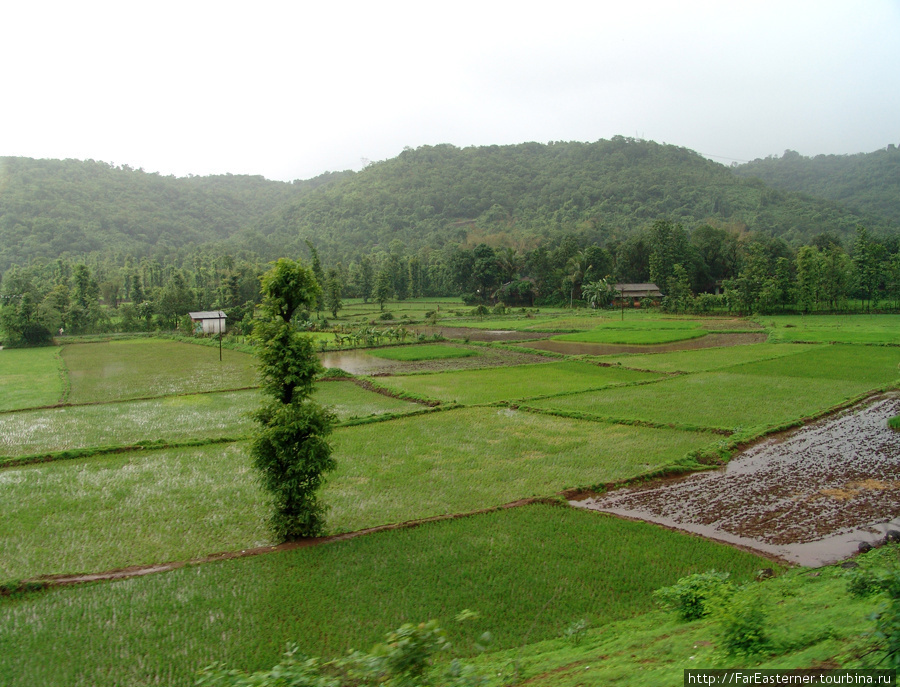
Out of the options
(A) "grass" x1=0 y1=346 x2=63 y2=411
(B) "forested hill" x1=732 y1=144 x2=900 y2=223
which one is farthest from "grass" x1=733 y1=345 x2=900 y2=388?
(B) "forested hill" x1=732 y1=144 x2=900 y2=223

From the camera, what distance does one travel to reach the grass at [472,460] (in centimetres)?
1121

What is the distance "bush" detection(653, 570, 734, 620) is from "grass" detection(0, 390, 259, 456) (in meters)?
12.4

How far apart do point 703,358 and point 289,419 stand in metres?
25.4

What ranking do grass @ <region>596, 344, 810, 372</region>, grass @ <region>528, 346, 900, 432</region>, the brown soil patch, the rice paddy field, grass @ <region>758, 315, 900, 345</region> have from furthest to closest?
grass @ <region>758, 315, 900, 345</region>, grass @ <region>596, 344, 810, 372</region>, grass @ <region>528, 346, 900, 432</region>, the brown soil patch, the rice paddy field

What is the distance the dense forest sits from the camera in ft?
171

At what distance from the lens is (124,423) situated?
17844mm

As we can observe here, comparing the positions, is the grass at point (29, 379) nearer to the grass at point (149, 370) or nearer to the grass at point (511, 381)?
the grass at point (149, 370)

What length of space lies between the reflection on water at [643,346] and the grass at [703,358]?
1814 mm

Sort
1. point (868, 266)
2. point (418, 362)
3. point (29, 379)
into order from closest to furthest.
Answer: point (29, 379) < point (418, 362) < point (868, 266)

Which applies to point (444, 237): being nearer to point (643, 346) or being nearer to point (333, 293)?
point (333, 293)

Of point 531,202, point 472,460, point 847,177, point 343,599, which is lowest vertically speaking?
point 343,599

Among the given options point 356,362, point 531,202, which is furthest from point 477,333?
point 531,202

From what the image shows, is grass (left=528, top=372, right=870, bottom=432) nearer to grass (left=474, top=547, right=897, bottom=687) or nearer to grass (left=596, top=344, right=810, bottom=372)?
grass (left=596, top=344, right=810, bottom=372)

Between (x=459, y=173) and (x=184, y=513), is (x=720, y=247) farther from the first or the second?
(x=459, y=173)
